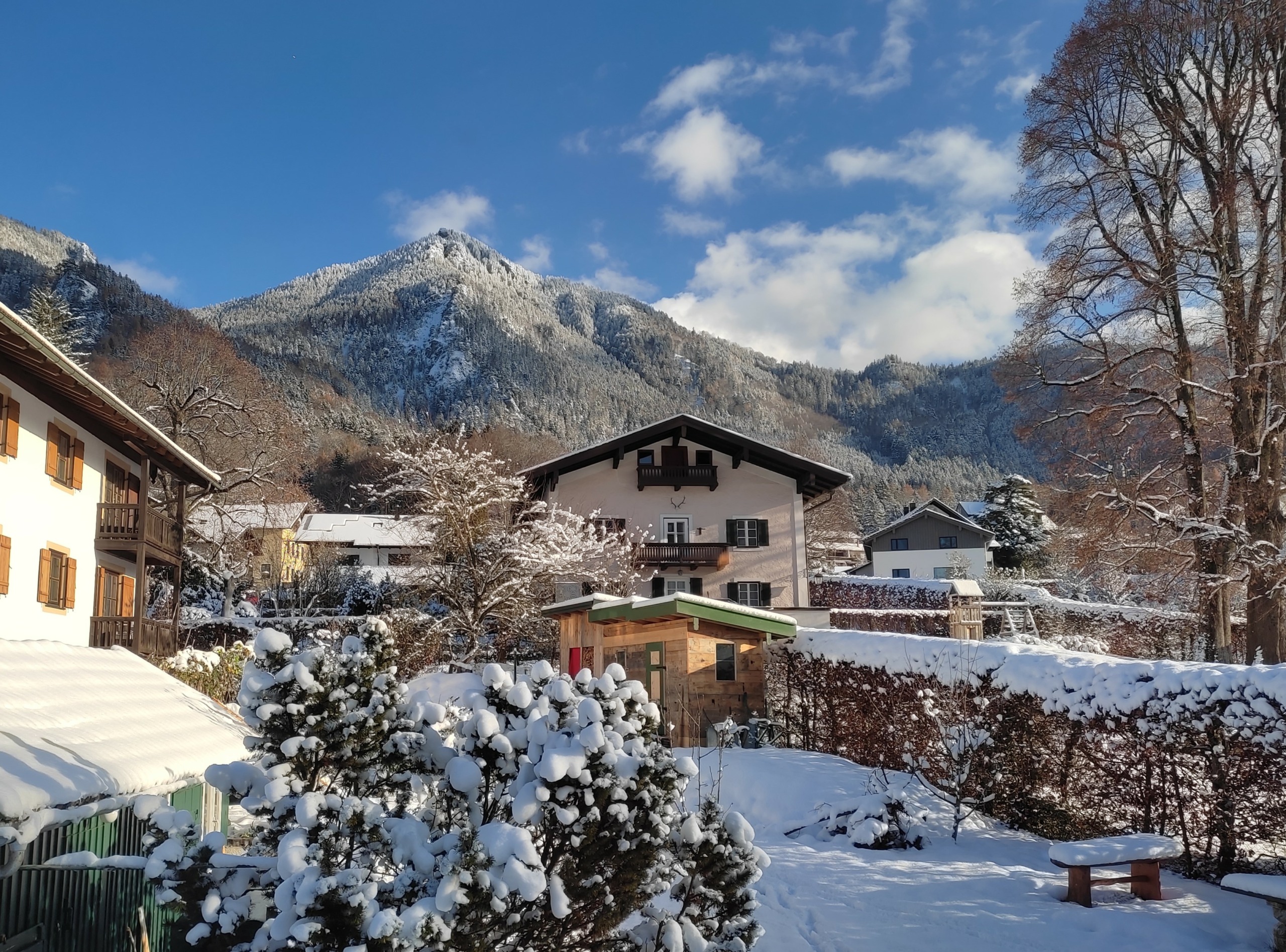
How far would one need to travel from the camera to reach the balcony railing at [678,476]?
3409 cm

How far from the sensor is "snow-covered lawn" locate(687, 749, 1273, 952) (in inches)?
289

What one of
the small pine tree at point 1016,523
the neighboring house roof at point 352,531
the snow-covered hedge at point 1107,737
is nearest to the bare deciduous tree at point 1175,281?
the snow-covered hedge at point 1107,737

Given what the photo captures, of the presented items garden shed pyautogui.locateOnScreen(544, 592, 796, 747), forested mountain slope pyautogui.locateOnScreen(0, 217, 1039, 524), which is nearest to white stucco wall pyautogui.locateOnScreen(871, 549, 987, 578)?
forested mountain slope pyautogui.locateOnScreen(0, 217, 1039, 524)

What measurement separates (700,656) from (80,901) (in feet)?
44.7

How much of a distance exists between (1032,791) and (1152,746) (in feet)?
7.48

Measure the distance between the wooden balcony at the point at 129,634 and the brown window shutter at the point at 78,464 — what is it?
2.79 meters

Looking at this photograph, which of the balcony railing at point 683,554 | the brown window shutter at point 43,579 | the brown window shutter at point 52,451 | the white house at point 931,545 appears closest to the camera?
the brown window shutter at point 43,579

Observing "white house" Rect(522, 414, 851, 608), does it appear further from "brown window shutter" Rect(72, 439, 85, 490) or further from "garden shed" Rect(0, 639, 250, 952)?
"garden shed" Rect(0, 639, 250, 952)

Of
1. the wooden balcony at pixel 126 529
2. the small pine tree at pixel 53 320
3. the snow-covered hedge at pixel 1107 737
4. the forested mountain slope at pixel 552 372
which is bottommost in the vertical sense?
the snow-covered hedge at pixel 1107 737

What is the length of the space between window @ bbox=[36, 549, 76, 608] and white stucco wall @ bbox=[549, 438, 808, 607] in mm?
17918

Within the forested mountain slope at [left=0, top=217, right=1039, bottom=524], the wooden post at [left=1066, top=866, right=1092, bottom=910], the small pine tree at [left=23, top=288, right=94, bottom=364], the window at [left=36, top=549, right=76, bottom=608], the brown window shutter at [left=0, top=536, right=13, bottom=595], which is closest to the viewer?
the wooden post at [left=1066, top=866, right=1092, bottom=910]

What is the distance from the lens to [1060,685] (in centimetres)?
1045

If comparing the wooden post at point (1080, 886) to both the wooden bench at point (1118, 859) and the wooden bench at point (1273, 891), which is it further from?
the wooden bench at point (1273, 891)

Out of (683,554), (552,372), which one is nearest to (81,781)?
(683,554)
